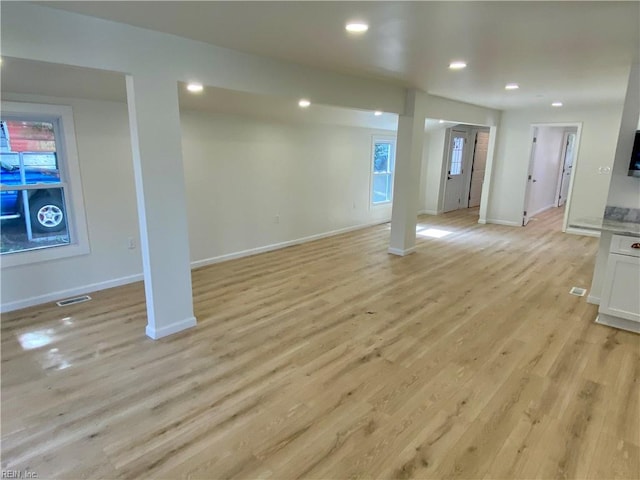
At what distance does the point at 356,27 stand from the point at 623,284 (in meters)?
3.17

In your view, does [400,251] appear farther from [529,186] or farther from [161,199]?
[529,186]

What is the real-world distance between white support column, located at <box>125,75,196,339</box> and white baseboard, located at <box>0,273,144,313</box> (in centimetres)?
148

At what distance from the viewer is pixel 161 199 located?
2.98 m

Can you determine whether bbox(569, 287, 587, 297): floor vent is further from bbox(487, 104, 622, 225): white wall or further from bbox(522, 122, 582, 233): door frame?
bbox(522, 122, 582, 233): door frame

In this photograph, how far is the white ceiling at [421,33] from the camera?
2.17m

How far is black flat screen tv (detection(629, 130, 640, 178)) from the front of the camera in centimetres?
347

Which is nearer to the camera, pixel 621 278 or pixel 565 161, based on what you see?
pixel 621 278

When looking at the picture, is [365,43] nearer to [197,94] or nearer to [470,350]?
[197,94]

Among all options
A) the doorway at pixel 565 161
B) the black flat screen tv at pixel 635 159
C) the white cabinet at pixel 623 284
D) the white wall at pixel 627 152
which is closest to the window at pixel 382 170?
the white wall at pixel 627 152

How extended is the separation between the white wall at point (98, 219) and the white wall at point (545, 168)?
7.67 metres

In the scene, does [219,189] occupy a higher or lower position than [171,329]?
higher

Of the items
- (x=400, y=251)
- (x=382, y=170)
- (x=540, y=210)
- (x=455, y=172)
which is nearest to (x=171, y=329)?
(x=400, y=251)

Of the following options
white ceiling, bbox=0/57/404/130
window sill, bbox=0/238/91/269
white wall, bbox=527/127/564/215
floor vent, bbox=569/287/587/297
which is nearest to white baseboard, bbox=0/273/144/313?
window sill, bbox=0/238/91/269

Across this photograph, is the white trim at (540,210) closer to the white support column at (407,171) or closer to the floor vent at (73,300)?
the white support column at (407,171)
